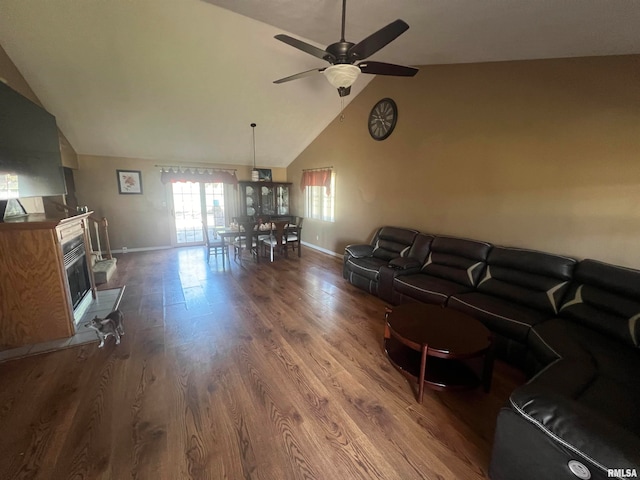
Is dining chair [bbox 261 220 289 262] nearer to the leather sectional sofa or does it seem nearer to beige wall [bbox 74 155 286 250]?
the leather sectional sofa

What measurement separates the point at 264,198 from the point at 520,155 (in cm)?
575

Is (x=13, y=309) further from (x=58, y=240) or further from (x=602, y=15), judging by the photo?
(x=602, y=15)

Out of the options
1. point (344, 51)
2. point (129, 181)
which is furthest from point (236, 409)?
point (129, 181)

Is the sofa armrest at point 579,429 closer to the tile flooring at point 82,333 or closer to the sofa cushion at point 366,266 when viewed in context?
the sofa cushion at point 366,266

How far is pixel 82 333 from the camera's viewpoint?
2.61 m

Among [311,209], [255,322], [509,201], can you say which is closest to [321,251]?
[311,209]

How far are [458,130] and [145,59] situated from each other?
4292 millimetres

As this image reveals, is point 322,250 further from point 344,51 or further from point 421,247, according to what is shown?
point 344,51

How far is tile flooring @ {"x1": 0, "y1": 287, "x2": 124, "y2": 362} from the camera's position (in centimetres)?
230

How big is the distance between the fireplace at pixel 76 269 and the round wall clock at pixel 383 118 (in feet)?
14.8

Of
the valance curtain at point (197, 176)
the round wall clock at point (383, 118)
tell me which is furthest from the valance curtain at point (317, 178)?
the valance curtain at point (197, 176)

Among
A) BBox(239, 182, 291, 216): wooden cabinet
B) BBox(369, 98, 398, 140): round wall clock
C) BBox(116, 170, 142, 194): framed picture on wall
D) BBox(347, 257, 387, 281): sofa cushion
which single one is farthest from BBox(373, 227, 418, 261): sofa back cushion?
BBox(116, 170, 142, 194): framed picture on wall

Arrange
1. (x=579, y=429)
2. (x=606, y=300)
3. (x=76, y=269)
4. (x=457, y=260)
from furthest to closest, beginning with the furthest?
1. (x=457, y=260)
2. (x=76, y=269)
3. (x=606, y=300)
4. (x=579, y=429)

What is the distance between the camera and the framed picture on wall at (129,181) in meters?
5.66
